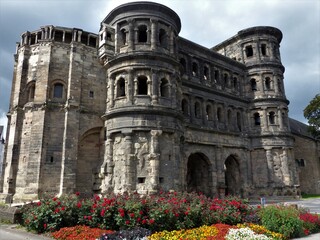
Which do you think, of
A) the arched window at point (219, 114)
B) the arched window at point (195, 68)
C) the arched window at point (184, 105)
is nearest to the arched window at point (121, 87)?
the arched window at point (184, 105)

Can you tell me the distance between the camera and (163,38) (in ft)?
70.4

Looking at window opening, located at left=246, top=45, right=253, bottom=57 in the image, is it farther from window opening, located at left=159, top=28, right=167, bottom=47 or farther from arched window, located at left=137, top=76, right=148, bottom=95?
arched window, located at left=137, top=76, right=148, bottom=95

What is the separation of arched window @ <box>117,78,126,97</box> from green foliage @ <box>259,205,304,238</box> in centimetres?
1294

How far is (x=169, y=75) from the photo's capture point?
66.8ft

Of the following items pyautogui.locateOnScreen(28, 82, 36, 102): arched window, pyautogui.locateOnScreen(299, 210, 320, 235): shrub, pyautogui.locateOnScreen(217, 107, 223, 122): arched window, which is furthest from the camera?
pyautogui.locateOnScreen(217, 107, 223, 122): arched window

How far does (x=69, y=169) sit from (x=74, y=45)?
371 inches

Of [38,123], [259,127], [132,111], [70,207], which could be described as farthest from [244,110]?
[70,207]

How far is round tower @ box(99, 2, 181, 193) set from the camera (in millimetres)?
18031

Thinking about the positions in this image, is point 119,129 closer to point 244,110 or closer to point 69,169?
point 69,169

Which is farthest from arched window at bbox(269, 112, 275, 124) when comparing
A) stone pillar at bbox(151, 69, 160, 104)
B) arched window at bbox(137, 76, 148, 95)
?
stone pillar at bbox(151, 69, 160, 104)

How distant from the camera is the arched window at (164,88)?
790 inches

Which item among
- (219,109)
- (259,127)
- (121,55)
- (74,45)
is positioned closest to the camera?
(121,55)

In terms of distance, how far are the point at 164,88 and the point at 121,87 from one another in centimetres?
329

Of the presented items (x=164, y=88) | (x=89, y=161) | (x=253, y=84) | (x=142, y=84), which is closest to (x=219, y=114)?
(x=253, y=84)
